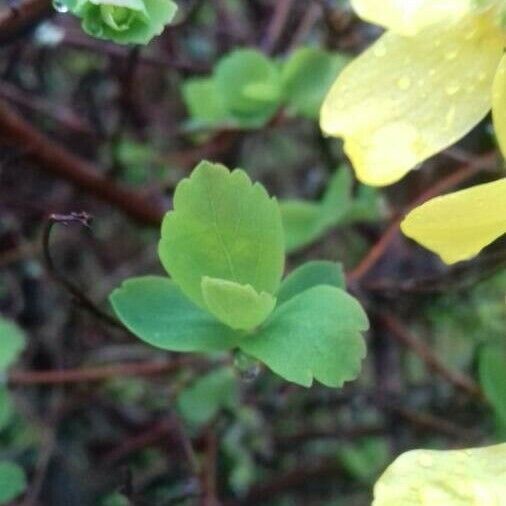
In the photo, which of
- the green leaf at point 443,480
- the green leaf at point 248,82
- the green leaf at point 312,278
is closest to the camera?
the green leaf at point 443,480

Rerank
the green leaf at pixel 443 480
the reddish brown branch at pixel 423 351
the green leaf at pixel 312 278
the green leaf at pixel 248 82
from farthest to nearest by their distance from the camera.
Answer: the reddish brown branch at pixel 423 351 → the green leaf at pixel 248 82 → the green leaf at pixel 312 278 → the green leaf at pixel 443 480

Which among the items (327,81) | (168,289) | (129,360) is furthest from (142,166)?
(168,289)

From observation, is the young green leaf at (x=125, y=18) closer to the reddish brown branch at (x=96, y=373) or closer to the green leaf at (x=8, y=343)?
the green leaf at (x=8, y=343)

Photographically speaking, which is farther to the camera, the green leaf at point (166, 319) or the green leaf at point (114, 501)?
the green leaf at point (114, 501)

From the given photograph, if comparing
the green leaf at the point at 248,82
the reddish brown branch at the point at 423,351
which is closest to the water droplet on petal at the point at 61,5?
the green leaf at the point at 248,82

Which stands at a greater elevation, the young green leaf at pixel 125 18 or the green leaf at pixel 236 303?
the young green leaf at pixel 125 18

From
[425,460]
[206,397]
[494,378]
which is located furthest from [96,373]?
[425,460]

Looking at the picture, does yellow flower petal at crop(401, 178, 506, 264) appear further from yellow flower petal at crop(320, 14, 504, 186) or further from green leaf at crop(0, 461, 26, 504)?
green leaf at crop(0, 461, 26, 504)

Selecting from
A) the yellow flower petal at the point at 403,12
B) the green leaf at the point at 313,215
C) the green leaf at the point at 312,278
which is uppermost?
the yellow flower petal at the point at 403,12
